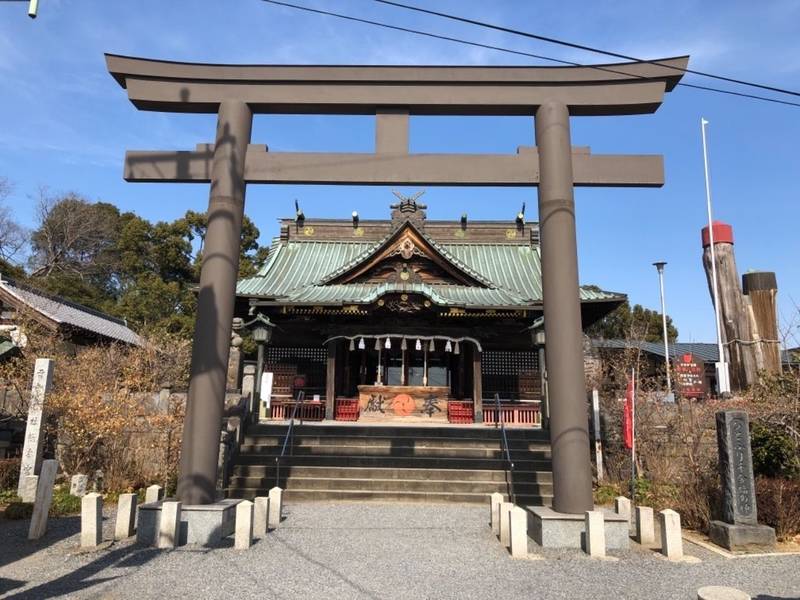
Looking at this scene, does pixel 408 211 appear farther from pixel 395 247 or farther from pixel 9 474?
pixel 9 474

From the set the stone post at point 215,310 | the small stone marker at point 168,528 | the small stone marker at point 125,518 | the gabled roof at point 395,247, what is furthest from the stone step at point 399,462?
the gabled roof at point 395,247

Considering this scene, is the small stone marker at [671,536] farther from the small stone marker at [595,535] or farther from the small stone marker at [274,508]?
the small stone marker at [274,508]

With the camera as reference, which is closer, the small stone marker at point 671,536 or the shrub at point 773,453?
the small stone marker at point 671,536

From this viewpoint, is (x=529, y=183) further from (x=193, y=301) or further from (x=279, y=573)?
(x=193, y=301)

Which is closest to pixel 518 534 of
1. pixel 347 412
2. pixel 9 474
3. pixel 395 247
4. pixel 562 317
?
pixel 562 317

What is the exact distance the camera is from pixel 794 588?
549 centimetres

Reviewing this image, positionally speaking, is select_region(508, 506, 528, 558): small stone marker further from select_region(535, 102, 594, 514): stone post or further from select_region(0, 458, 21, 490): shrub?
select_region(0, 458, 21, 490): shrub

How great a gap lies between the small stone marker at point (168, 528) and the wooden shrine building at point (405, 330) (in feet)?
31.7

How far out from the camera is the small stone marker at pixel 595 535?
6363mm

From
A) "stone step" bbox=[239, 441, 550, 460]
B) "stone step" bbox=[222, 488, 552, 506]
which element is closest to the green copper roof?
"stone step" bbox=[239, 441, 550, 460]

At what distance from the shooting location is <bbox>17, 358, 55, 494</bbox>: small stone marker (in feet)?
35.0

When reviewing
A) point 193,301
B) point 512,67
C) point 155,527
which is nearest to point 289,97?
point 512,67

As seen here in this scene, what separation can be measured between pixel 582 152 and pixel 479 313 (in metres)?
9.09

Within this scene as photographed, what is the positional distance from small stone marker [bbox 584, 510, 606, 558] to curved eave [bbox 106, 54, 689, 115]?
568 cm
